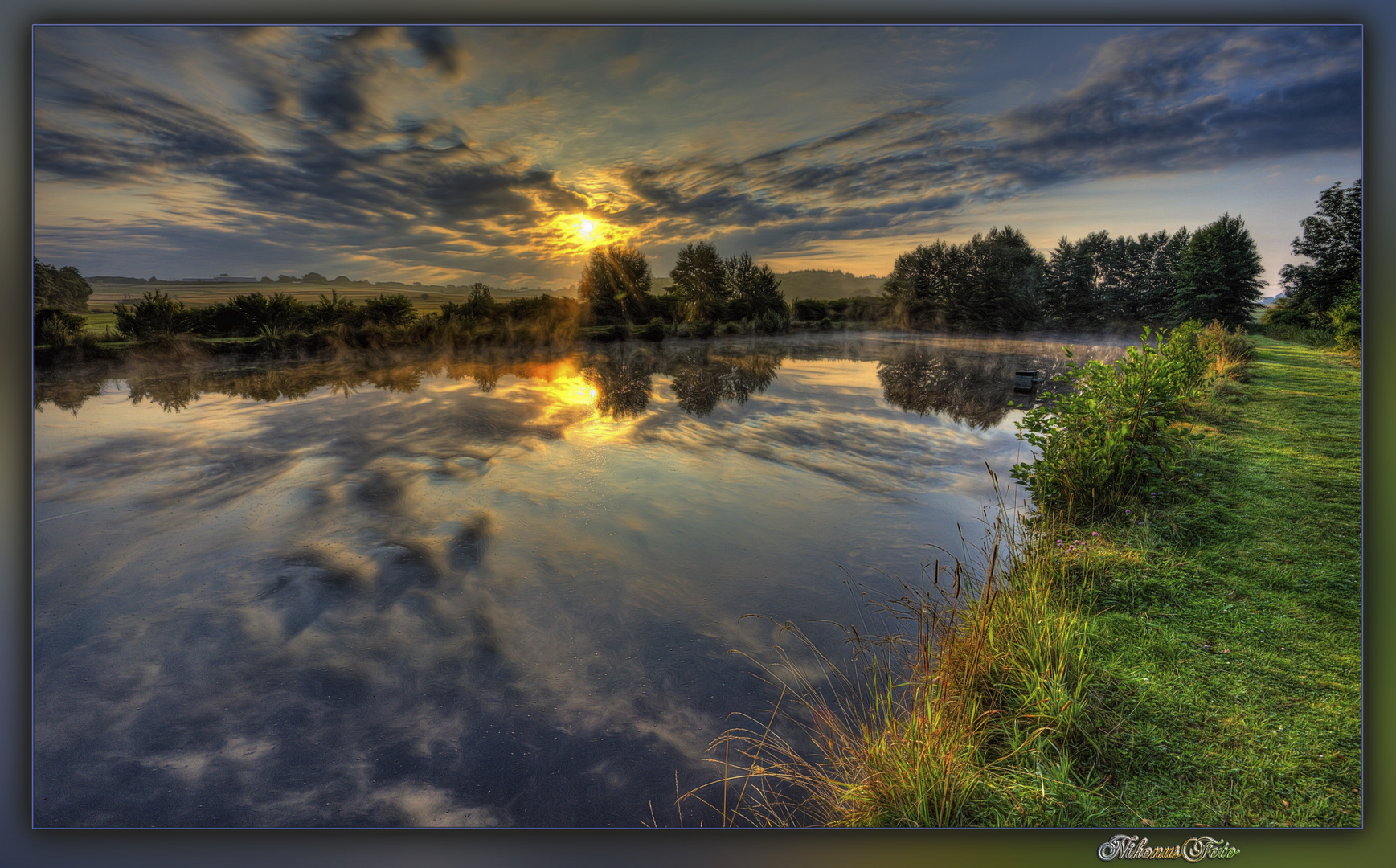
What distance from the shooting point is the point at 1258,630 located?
8.82 feet

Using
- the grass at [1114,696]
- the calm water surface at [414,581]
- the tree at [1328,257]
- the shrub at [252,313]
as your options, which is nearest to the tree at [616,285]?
the calm water surface at [414,581]

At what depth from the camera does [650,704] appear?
265 cm

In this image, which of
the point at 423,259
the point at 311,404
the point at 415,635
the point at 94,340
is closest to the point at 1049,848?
the point at 415,635

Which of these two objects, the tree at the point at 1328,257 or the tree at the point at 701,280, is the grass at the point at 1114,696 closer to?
the tree at the point at 1328,257

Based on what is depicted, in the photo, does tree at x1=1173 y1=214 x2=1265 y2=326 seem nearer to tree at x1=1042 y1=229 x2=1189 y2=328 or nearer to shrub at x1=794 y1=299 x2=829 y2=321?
tree at x1=1042 y1=229 x2=1189 y2=328

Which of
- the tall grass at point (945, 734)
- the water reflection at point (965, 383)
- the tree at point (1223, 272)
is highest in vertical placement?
the tree at point (1223, 272)

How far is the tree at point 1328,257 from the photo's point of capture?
2789 mm

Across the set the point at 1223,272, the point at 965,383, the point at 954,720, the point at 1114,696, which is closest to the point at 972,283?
the point at 965,383

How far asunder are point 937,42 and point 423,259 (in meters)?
4.10

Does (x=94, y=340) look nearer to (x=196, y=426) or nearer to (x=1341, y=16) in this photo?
(x=196, y=426)

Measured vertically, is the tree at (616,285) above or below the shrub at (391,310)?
above

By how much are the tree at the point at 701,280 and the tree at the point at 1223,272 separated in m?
3.77

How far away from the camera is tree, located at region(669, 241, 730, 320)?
5.67 metres

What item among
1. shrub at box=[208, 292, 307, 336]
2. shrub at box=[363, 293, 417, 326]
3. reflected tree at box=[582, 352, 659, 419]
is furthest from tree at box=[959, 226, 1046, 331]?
shrub at box=[208, 292, 307, 336]
